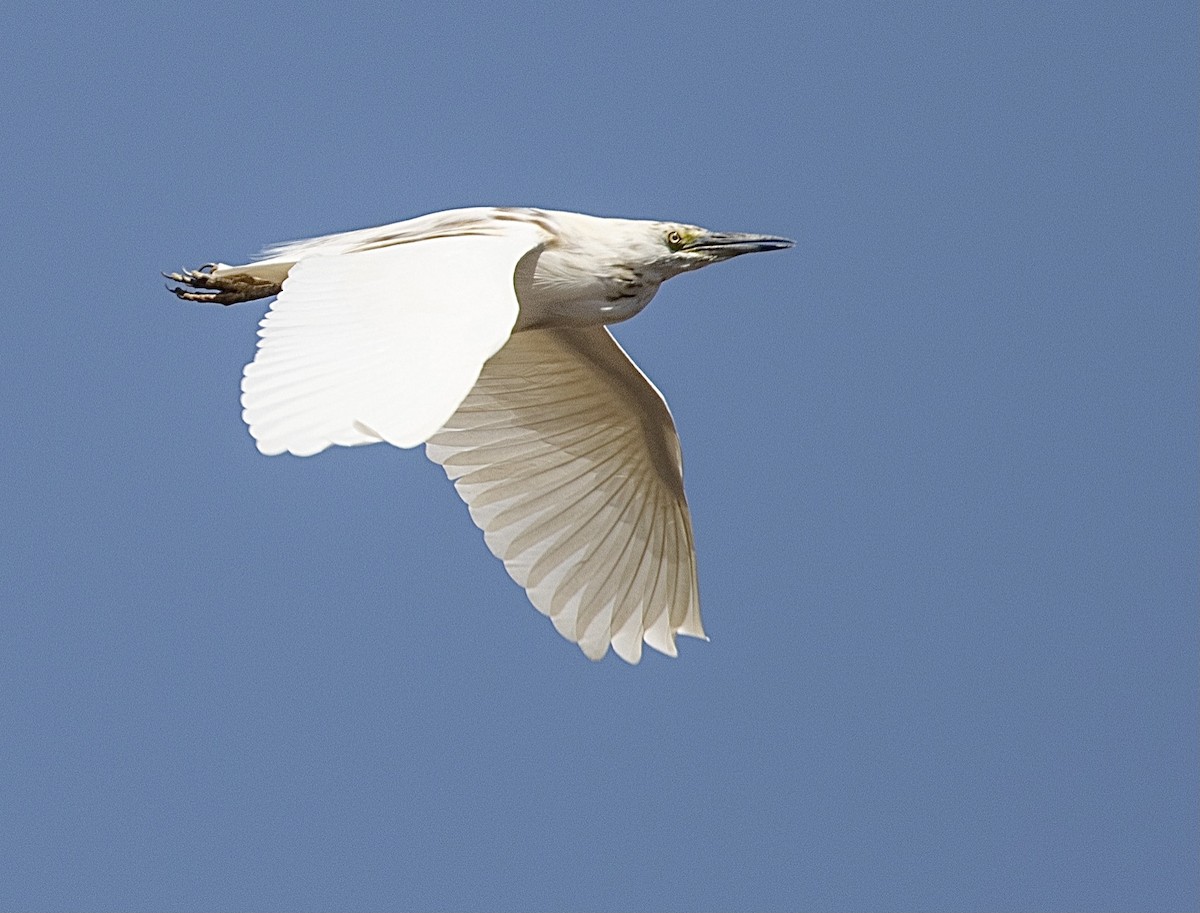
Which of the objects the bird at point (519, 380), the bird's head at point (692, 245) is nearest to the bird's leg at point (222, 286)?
the bird at point (519, 380)

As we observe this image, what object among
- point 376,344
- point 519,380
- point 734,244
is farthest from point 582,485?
point 376,344

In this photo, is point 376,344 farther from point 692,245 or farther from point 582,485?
point 582,485

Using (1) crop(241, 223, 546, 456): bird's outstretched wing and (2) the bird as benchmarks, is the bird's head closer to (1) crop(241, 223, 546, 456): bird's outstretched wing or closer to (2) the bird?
(2) the bird

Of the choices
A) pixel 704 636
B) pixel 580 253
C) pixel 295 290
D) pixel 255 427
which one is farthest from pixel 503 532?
pixel 255 427

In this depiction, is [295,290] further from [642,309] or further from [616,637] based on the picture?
[616,637]

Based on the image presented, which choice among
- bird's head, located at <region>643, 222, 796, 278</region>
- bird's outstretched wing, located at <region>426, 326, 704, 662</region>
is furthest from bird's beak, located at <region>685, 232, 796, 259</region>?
bird's outstretched wing, located at <region>426, 326, 704, 662</region>

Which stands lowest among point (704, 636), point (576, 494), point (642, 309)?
point (704, 636)
